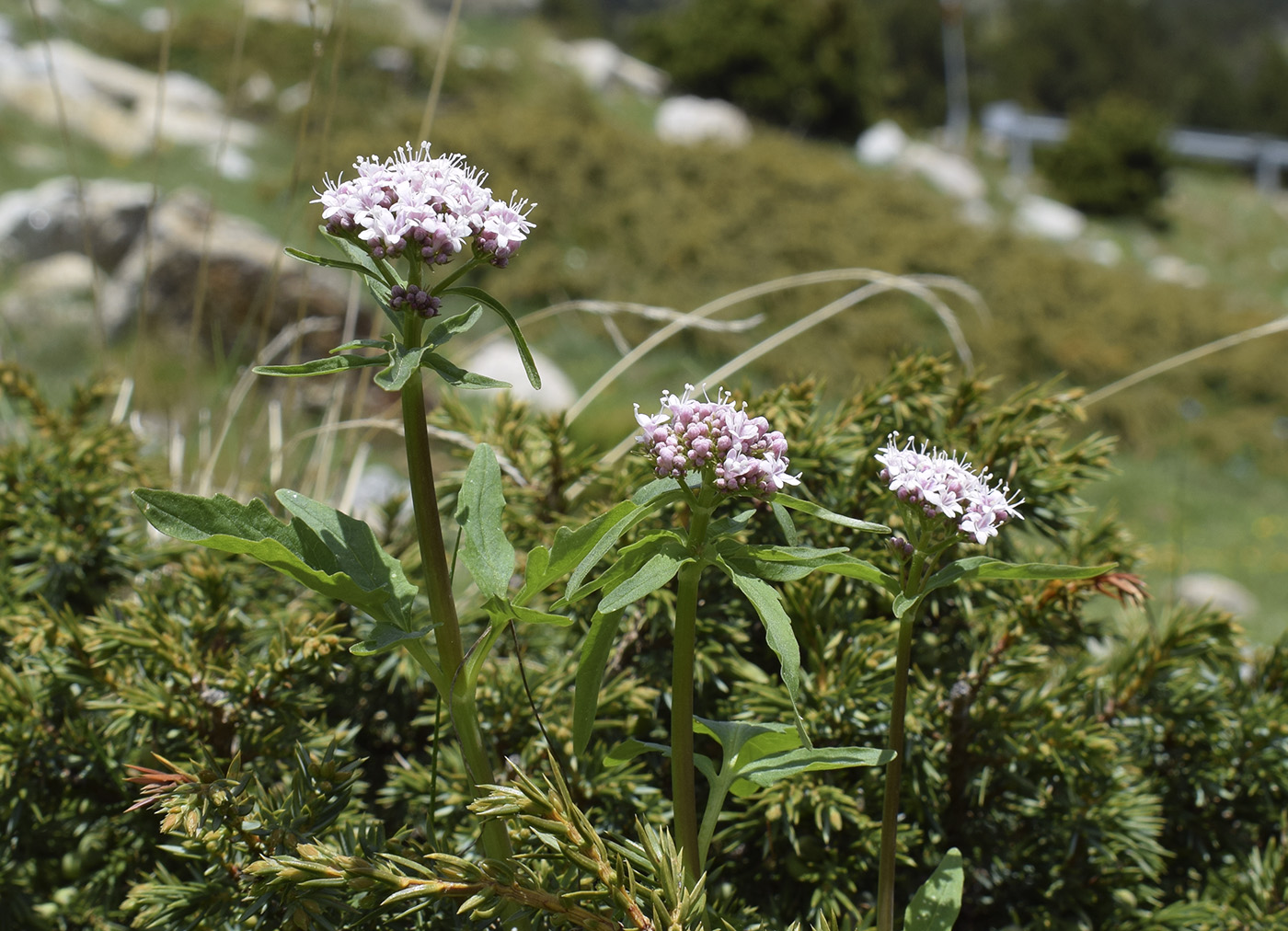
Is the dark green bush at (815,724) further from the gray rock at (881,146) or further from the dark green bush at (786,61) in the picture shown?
the dark green bush at (786,61)

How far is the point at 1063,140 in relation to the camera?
16.1 meters

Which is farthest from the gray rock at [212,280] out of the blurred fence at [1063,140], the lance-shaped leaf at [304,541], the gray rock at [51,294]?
the blurred fence at [1063,140]

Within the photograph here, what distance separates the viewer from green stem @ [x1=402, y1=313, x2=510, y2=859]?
0.79 meters

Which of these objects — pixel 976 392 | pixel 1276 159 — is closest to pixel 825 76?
pixel 1276 159

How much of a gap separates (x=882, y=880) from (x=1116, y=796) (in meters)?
0.47

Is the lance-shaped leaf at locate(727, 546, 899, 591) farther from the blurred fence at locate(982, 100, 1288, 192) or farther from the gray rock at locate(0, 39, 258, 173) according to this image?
the blurred fence at locate(982, 100, 1288, 192)

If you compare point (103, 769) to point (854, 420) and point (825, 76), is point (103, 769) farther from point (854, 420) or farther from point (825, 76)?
point (825, 76)

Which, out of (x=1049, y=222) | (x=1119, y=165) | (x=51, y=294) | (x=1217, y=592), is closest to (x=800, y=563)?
(x=1217, y=592)

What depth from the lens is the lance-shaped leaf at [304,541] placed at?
2.47ft

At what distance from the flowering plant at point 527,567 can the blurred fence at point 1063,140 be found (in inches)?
690

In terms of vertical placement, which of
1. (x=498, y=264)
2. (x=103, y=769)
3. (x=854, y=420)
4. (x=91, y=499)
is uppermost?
(x=498, y=264)

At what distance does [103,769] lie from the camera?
44.7 inches

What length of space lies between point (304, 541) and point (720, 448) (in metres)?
0.36

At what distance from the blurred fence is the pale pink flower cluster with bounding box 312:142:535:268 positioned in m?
17.6
